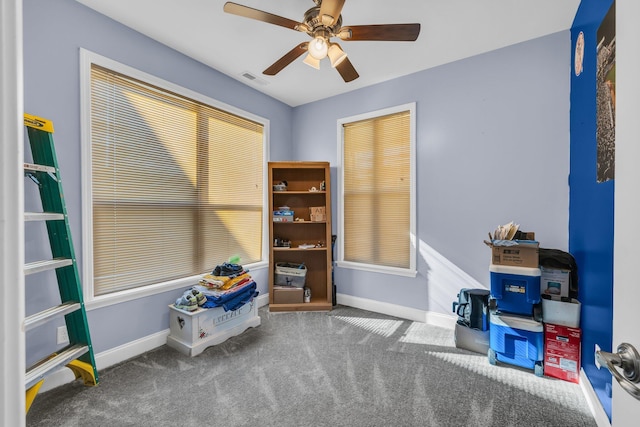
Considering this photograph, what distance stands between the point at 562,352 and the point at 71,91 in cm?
410

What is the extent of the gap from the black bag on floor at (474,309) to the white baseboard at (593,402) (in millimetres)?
663

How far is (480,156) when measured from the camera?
9.48 feet

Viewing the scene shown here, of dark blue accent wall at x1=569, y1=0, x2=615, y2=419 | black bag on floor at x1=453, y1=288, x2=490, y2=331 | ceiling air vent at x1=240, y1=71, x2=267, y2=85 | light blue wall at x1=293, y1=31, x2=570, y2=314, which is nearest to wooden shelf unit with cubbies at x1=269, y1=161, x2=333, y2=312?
light blue wall at x1=293, y1=31, x2=570, y2=314

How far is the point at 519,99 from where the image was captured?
2.69 metres

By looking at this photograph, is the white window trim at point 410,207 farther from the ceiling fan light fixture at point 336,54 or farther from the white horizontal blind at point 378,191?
the ceiling fan light fixture at point 336,54

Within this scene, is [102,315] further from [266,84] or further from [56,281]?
[266,84]

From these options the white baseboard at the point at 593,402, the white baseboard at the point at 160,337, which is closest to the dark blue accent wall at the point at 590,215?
the white baseboard at the point at 593,402

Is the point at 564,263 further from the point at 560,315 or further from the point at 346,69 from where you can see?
the point at 346,69

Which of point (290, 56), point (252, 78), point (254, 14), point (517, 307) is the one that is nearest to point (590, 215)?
point (517, 307)

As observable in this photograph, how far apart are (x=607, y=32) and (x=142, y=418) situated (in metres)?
3.46

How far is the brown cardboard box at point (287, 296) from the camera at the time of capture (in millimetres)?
3607

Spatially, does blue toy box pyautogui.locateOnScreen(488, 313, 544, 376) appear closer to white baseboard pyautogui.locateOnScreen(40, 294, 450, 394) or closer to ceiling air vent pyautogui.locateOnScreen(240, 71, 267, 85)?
white baseboard pyautogui.locateOnScreen(40, 294, 450, 394)

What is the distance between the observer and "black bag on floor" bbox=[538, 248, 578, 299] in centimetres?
220

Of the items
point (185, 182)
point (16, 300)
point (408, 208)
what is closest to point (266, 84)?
point (185, 182)
